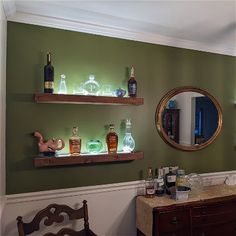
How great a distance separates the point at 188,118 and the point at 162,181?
0.82m

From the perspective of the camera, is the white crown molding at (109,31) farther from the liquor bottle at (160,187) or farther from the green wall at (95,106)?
the liquor bottle at (160,187)

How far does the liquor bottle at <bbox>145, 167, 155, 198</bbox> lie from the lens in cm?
230

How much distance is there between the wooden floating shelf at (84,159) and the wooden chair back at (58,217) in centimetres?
35

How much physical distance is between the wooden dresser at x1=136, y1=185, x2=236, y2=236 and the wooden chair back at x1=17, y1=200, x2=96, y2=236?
0.54m

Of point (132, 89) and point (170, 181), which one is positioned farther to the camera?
point (170, 181)

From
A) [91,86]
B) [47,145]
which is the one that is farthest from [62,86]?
[47,145]

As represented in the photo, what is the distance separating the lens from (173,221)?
2084mm

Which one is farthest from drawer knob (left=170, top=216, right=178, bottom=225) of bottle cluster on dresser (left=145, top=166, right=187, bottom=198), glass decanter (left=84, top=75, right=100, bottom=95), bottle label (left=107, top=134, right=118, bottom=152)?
glass decanter (left=84, top=75, right=100, bottom=95)

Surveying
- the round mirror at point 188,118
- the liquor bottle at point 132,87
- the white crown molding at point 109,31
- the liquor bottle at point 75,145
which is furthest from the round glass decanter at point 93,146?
the white crown molding at point 109,31

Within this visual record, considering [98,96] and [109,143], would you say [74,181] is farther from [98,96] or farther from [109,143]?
[98,96]

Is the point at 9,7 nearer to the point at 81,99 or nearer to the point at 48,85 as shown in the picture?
the point at 48,85

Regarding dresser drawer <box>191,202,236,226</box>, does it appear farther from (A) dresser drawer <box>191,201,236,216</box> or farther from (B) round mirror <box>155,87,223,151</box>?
(B) round mirror <box>155,87,223,151</box>

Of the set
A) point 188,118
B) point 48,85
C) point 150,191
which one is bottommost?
point 150,191

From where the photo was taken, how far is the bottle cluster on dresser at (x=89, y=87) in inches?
75.4
